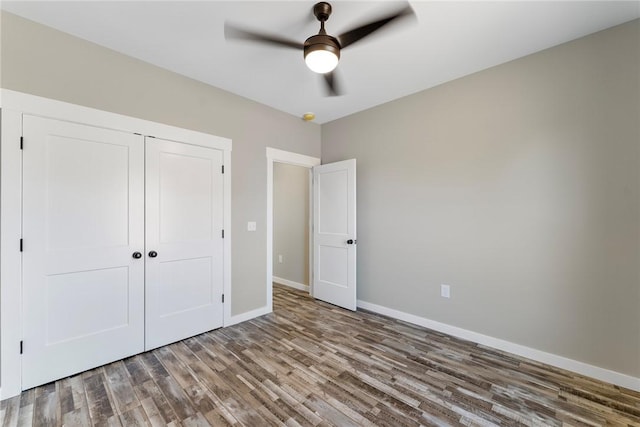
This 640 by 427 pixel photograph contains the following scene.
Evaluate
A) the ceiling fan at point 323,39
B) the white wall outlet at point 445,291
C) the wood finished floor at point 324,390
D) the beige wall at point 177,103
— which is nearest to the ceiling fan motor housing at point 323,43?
the ceiling fan at point 323,39

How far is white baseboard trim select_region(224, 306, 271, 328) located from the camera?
3182 millimetres

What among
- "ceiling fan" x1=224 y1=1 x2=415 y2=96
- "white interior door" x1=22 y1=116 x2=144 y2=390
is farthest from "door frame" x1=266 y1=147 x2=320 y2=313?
"ceiling fan" x1=224 y1=1 x2=415 y2=96

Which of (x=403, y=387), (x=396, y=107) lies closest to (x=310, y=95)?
(x=396, y=107)

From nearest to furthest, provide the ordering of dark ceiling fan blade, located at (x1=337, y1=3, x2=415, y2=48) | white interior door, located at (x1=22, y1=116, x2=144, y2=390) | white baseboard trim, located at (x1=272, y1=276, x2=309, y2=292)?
dark ceiling fan blade, located at (x1=337, y1=3, x2=415, y2=48) < white interior door, located at (x1=22, y1=116, x2=144, y2=390) < white baseboard trim, located at (x1=272, y1=276, x2=309, y2=292)

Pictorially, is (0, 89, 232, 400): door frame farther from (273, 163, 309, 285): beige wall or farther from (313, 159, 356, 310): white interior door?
(273, 163, 309, 285): beige wall

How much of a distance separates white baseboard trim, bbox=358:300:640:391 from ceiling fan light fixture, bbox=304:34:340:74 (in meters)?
2.86

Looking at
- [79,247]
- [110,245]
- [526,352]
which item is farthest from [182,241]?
[526,352]

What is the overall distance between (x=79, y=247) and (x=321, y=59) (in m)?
2.44

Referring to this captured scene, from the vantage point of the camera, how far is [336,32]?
7.01 ft

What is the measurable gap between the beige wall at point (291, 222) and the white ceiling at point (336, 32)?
2005 millimetres

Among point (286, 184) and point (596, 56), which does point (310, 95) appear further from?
point (596, 56)

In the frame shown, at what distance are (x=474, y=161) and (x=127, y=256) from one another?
351 centimetres

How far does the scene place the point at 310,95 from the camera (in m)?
3.24

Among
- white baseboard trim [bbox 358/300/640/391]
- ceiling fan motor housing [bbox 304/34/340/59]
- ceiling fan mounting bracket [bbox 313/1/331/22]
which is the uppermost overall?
ceiling fan mounting bracket [bbox 313/1/331/22]
